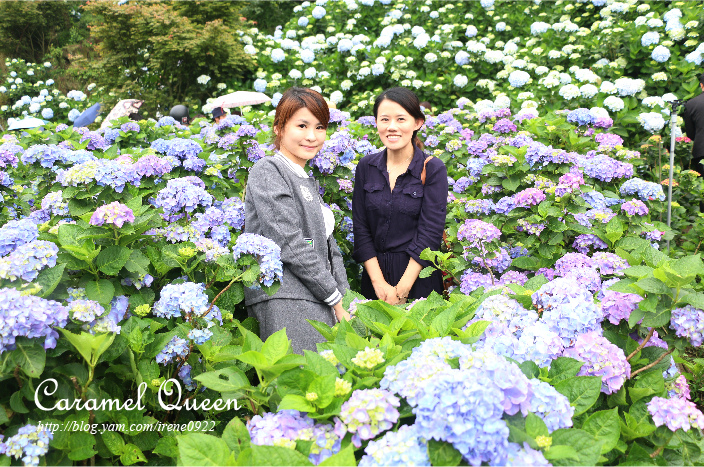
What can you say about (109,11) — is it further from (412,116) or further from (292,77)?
(412,116)

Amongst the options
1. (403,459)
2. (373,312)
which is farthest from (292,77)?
(403,459)

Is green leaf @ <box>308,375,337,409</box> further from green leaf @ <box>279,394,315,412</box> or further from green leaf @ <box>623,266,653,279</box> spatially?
green leaf @ <box>623,266,653,279</box>

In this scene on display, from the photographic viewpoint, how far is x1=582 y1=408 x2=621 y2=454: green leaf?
107 centimetres

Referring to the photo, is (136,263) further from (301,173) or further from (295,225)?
(301,173)

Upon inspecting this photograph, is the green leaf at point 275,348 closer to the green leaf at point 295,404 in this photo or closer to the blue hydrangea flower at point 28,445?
the green leaf at point 295,404

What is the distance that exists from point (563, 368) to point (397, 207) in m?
1.71

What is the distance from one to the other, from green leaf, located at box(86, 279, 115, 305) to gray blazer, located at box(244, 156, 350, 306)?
698 mm

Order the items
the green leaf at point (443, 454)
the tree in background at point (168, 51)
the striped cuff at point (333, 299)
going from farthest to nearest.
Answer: the tree in background at point (168, 51) < the striped cuff at point (333, 299) < the green leaf at point (443, 454)

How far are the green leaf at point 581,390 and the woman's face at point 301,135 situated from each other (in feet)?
5.17

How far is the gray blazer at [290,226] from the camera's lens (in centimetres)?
211

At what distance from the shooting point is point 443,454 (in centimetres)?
89

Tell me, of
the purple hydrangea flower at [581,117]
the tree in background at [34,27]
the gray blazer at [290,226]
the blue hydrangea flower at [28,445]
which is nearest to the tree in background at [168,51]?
the purple hydrangea flower at [581,117]

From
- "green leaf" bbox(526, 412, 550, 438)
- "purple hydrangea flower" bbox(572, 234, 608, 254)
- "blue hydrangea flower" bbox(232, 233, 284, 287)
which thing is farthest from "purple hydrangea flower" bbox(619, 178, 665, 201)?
"green leaf" bbox(526, 412, 550, 438)

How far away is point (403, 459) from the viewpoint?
2.89ft
